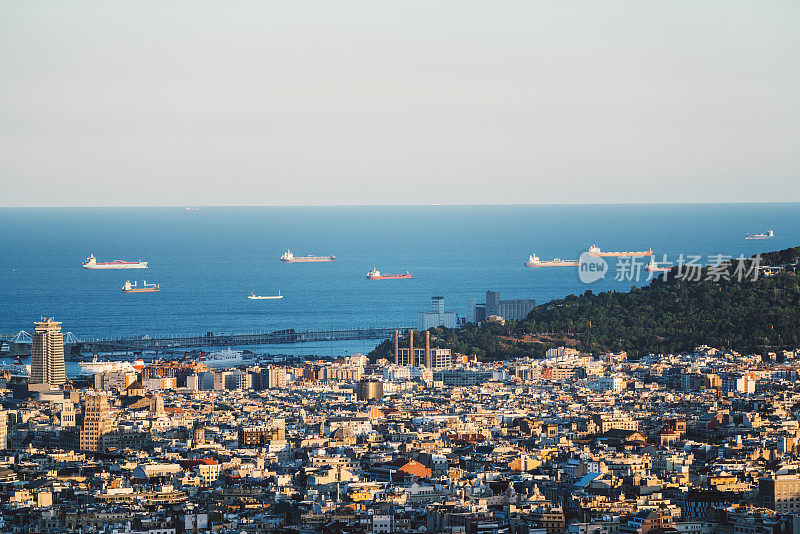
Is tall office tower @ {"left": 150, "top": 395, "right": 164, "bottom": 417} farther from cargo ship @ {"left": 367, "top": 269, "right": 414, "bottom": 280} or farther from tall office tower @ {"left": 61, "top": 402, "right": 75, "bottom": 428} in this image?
cargo ship @ {"left": 367, "top": 269, "right": 414, "bottom": 280}

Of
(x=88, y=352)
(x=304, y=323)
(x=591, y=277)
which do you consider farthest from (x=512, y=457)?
(x=591, y=277)

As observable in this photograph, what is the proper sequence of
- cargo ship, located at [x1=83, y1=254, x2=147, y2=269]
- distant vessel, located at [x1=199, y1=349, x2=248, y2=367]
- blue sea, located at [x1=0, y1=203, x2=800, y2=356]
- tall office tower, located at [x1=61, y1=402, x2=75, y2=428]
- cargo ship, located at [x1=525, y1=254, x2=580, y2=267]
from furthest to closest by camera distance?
1. cargo ship, located at [x1=83, y1=254, x2=147, y2=269]
2. cargo ship, located at [x1=525, y1=254, x2=580, y2=267]
3. blue sea, located at [x1=0, y1=203, x2=800, y2=356]
4. distant vessel, located at [x1=199, y1=349, x2=248, y2=367]
5. tall office tower, located at [x1=61, y1=402, x2=75, y2=428]

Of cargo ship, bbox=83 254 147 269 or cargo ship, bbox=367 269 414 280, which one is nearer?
cargo ship, bbox=367 269 414 280

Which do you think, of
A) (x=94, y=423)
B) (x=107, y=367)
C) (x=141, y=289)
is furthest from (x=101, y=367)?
(x=141, y=289)

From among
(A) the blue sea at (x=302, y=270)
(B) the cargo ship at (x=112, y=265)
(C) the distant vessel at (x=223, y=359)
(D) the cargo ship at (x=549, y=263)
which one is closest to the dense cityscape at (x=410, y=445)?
(C) the distant vessel at (x=223, y=359)

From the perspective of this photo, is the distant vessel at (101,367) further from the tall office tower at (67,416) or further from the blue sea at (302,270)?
the tall office tower at (67,416)

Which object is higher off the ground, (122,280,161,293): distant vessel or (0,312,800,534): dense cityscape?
(122,280,161,293): distant vessel

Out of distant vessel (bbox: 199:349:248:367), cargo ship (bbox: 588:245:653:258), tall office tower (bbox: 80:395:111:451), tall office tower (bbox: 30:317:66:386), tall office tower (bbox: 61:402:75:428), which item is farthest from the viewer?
cargo ship (bbox: 588:245:653:258)

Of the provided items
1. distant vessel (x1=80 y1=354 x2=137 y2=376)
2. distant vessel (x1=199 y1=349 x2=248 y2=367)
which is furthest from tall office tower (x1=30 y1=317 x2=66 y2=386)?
distant vessel (x1=199 y1=349 x2=248 y2=367)
